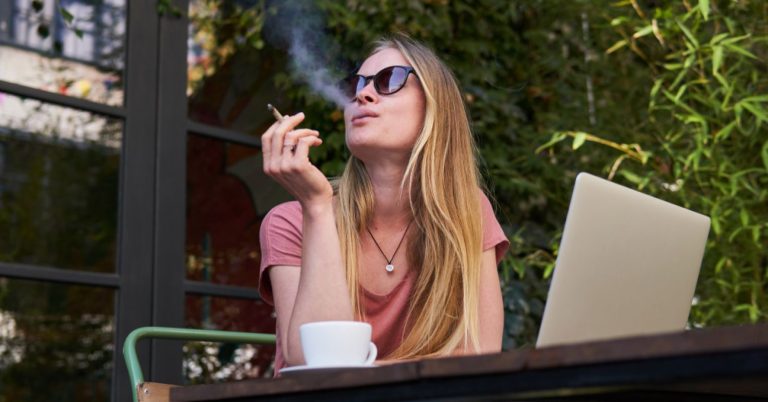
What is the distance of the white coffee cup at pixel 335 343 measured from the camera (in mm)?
1233

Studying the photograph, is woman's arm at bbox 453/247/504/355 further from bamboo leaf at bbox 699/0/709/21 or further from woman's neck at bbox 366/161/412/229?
bamboo leaf at bbox 699/0/709/21

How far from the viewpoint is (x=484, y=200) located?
2.23 meters

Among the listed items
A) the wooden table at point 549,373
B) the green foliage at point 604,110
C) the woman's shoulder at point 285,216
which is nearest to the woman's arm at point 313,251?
the woman's shoulder at point 285,216

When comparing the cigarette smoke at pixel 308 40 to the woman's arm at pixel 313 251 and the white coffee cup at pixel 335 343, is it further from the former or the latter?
the white coffee cup at pixel 335 343

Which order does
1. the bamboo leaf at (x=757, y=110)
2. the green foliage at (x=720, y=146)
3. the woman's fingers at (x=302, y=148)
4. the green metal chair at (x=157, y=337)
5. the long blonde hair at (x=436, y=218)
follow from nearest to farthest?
the woman's fingers at (x=302, y=148)
the green metal chair at (x=157, y=337)
the long blonde hair at (x=436, y=218)
the bamboo leaf at (x=757, y=110)
the green foliage at (x=720, y=146)

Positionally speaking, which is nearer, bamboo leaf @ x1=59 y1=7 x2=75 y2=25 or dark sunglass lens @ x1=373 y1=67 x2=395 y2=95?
dark sunglass lens @ x1=373 y1=67 x2=395 y2=95

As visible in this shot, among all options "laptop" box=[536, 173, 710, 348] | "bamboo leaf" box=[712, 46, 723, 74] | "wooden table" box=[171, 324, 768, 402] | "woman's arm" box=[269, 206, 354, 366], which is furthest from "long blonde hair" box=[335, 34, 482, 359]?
"bamboo leaf" box=[712, 46, 723, 74]

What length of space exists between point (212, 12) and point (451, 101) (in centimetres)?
166

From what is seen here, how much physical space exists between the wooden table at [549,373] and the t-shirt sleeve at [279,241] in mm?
780

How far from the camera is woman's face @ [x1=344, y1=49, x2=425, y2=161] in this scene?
2.03 metres

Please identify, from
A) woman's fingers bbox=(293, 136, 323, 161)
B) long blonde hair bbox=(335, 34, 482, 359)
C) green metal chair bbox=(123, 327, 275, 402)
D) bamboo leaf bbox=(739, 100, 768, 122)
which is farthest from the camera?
bamboo leaf bbox=(739, 100, 768, 122)

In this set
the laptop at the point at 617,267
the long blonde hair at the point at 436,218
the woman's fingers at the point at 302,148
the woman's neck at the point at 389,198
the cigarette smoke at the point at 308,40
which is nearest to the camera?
the laptop at the point at 617,267

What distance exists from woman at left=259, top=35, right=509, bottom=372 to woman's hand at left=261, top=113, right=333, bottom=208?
0.28 metres

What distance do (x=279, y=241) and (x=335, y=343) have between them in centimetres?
76
